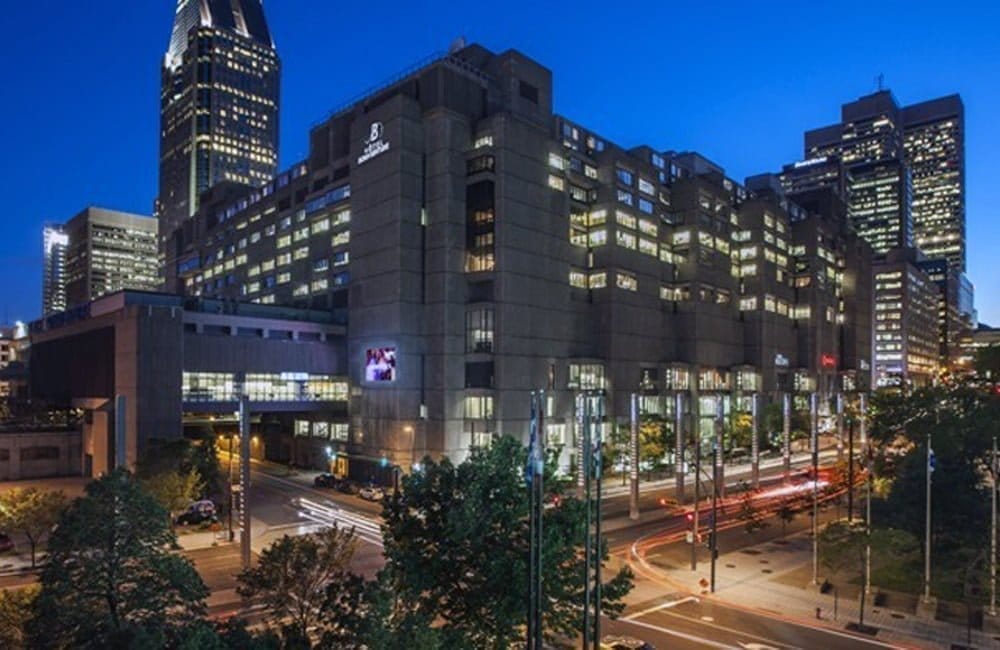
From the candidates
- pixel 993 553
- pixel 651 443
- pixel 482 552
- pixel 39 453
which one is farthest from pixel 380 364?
pixel 482 552

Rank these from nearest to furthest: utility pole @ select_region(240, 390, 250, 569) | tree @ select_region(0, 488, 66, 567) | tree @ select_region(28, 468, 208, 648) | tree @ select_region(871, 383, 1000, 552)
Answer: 1. tree @ select_region(28, 468, 208, 648)
2. tree @ select_region(871, 383, 1000, 552)
3. utility pole @ select_region(240, 390, 250, 569)
4. tree @ select_region(0, 488, 66, 567)

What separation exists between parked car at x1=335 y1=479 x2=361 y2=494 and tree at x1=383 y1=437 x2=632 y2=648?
5332 cm

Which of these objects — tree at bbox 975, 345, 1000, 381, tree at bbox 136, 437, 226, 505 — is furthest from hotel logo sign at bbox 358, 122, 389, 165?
tree at bbox 975, 345, 1000, 381

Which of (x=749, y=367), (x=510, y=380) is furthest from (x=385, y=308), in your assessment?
(x=749, y=367)

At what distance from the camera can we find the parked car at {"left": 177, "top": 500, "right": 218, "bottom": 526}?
59.2m

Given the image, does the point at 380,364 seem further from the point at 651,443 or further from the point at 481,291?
the point at 651,443

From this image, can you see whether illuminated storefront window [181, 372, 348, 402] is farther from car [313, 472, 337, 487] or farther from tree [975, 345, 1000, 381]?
tree [975, 345, 1000, 381]

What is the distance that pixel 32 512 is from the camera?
145ft

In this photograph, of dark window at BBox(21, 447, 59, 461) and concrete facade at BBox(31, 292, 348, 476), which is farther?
dark window at BBox(21, 447, 59, 461)

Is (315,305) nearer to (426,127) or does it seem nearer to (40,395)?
(426,127)

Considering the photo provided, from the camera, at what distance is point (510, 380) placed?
85.9 metres

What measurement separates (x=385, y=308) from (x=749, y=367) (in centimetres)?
7451

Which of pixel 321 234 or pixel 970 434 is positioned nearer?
pixel 970 434

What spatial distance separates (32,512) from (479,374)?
51.2 m
